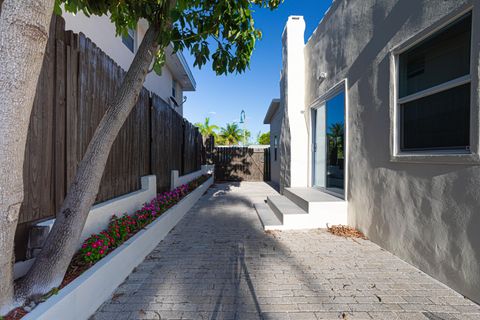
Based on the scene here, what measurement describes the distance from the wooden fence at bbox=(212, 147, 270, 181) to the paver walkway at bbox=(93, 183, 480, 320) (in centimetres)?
996

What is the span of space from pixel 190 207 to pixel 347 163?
418 centimetres

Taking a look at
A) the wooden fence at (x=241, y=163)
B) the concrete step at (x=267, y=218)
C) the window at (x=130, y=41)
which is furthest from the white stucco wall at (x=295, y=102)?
the wooden fence at (x=241, y=163)

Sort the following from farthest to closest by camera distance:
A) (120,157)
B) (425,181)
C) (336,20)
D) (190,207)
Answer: (190,207) < (336,20) < (120,157) < (425,181)

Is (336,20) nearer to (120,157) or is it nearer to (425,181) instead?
(425,181)

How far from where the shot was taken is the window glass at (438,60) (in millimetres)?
2455

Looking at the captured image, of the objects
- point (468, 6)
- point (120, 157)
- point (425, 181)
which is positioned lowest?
point (425, 181)

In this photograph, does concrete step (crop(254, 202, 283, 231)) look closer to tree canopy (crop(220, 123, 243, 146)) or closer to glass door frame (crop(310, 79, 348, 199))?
glass door frame (crop(310, 79, 348, 199))

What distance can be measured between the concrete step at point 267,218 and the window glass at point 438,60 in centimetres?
309

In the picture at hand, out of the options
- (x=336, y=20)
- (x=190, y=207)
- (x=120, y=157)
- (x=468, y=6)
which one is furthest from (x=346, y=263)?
(x=336, y=20)

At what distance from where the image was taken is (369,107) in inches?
148

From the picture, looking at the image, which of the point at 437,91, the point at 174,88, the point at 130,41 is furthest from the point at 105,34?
the point at 437,91

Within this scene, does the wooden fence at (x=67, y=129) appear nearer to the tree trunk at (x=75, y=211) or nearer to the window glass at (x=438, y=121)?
the tree trunk at (x=75, y=211)

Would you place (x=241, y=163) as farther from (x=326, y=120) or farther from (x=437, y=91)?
(x=437, y=91)

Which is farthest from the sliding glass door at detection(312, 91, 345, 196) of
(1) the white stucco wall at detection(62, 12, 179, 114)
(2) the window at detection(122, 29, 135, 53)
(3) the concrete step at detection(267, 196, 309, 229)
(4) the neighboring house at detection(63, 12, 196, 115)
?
(2) the window at detection(122, 29, 135, 53)
